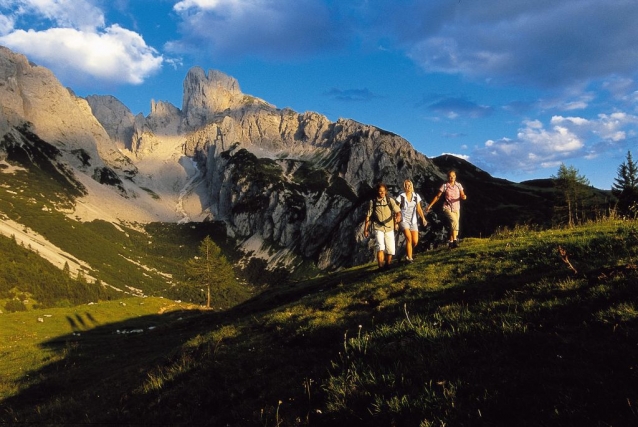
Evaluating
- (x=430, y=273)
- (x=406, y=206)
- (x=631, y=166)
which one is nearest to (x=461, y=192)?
(x=406, y=206)

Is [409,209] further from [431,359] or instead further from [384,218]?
[431,359]

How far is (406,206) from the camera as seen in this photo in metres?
20.6

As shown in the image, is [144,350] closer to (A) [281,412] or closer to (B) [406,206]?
(B) [406,206]

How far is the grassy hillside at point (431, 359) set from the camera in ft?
15.5

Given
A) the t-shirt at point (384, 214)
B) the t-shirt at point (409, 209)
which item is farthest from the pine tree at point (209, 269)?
the t-shirt at point (409, 209)

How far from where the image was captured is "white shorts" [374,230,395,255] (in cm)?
2053

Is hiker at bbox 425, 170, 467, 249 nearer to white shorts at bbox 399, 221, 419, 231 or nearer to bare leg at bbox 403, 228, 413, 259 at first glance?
white shorts at bbox 399, 221, 419, 231

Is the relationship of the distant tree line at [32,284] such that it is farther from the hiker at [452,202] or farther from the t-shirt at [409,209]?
the hiker at [452,202]

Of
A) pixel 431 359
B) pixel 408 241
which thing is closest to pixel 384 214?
pixel 408 241

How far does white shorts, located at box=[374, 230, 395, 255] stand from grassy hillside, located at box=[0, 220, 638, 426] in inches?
193

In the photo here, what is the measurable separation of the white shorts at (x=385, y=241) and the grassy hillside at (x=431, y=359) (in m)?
4.89

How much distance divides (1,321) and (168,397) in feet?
173

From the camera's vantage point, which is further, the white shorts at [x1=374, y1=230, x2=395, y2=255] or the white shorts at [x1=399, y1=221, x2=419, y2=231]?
the white shorts at [x1=374, y1=230, x2=395, y2=255]

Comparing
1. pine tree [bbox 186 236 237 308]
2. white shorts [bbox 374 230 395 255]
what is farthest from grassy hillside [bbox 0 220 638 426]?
pine tree [bbox 186 236 237 308]
